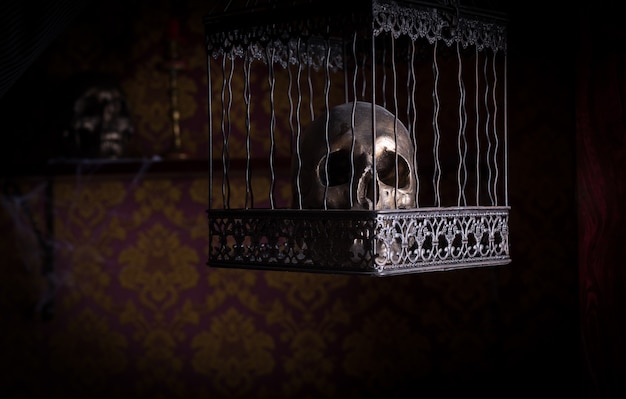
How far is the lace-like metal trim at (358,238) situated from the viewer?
4.95 ft

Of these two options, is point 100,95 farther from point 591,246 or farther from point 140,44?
point 591,246

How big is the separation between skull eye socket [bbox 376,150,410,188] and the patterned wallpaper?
141cm

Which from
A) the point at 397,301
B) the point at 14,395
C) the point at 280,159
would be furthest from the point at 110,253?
the point at 397,301

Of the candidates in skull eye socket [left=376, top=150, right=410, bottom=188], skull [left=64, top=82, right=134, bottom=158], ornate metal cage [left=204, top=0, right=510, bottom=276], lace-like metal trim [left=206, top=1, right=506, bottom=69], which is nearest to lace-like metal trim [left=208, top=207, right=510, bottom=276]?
ornate metal cage [left=204, top=0, right=510, bottom=276]

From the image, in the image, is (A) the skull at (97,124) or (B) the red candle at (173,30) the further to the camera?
(B) the red candle at (173,30)

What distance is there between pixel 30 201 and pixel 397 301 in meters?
1.38

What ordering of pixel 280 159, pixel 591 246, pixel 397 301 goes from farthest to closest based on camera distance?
pixel 397 301
pixel 280 159
pixel 591 246

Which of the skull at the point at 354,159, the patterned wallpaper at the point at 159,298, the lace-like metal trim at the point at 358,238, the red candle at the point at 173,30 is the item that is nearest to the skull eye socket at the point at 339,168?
the skull at the point at 354,159

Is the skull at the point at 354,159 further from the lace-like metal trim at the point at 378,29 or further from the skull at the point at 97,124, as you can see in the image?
the skull at the point at 97,124

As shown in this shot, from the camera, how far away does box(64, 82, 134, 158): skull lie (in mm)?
3047

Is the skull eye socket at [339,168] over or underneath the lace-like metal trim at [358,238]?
over

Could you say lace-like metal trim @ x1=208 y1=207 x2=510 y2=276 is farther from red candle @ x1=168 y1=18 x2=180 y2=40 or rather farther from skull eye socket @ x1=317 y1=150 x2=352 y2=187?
red candle @ x1=168 y1=18 x2=180 y2=40

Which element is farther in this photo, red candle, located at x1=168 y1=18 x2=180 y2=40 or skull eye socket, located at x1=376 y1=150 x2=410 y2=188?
red candle, located at x1=168 y1=18 x2=180 y2=40

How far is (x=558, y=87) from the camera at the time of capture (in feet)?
9.87
